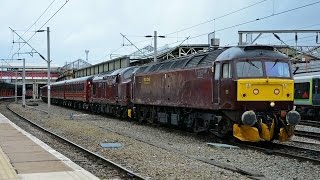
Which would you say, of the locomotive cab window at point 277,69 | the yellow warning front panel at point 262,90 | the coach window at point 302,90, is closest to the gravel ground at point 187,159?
the yellow warning front panel at point 262,90

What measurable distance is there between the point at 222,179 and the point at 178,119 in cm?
1050

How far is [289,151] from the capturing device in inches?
564

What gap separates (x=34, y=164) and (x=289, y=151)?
7616 mm

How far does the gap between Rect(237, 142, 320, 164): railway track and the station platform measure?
584 centimetres

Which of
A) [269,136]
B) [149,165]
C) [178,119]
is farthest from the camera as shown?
[178,119]

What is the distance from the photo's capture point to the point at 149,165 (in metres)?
11.6

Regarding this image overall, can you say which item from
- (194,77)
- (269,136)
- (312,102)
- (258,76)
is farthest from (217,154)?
(312,102)

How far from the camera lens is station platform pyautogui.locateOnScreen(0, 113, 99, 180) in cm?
918

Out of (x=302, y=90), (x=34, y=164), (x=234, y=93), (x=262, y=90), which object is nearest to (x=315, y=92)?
(x=302, y=90)

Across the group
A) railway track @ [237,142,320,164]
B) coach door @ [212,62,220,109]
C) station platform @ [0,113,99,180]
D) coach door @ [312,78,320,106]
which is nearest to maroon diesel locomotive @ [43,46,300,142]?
coach door @ [212,62,220,109]

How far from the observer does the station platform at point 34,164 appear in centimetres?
918

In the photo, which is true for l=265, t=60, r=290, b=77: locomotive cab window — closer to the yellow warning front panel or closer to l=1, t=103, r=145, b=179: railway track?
the yellow warning front panel

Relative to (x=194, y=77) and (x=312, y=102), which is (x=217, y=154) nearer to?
(x=194, y=77)

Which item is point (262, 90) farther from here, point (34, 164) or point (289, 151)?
point (34, 164)
